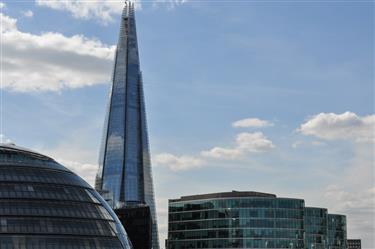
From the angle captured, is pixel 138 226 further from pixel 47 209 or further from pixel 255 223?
pixel 255 223

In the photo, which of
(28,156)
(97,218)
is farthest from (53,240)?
(28,156)

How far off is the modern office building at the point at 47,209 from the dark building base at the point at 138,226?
46.8m

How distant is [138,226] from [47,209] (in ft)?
192

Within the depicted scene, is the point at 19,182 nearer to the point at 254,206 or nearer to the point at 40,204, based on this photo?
the point at 40,204

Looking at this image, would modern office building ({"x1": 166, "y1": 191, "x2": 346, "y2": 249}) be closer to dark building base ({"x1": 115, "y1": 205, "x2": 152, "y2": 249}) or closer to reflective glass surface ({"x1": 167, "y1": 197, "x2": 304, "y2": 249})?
reflective glass surface ({"x1": 167, "y1": 197, "x2": 304, "y2": 249})

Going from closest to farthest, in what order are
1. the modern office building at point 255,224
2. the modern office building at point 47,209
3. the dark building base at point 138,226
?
the modern office building at point 47,209
the dark building base at point 138,226
the modern office building at point 255,224

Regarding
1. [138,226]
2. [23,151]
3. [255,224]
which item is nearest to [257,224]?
[255,224]

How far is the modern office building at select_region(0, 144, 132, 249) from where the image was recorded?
7412cm

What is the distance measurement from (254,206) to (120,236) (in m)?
111

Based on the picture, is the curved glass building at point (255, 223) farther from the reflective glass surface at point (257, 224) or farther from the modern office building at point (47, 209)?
the modern office building at point (47, 209)

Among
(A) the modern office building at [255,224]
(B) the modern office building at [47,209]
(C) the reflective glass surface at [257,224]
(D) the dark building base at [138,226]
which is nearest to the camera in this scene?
(B) the modern office building at [47,209]

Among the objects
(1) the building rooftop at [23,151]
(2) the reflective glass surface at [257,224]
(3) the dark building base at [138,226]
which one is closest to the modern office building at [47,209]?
(1) the building rooftop at [23,151]

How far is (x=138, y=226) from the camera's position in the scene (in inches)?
5320

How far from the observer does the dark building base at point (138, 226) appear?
13225cm
